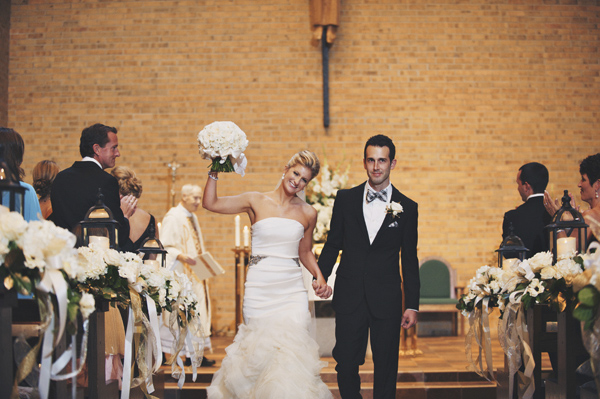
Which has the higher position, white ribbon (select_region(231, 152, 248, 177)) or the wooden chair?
white ribbon (select_region(231, 152, 248, 177))

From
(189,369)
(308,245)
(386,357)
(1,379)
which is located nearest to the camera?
(1,379)

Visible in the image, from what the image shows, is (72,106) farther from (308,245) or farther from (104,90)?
(308,245)

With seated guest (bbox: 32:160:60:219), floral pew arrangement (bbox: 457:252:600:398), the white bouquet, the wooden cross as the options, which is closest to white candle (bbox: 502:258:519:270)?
floral pew arrangement (bbox: 457:252:600:398)

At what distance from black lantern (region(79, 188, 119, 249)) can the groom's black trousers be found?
4.97 feet

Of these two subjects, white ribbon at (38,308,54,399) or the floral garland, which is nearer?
white ribbon at (38,308,54,399)

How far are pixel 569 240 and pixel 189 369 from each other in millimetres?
3870

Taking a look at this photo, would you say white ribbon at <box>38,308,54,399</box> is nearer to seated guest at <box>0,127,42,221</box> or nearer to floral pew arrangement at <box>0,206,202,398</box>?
floral pew arrangement at <box>0,206,202,398</box>

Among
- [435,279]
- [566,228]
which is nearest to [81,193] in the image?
[566,228]

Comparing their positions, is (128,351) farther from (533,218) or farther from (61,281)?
(533,218)

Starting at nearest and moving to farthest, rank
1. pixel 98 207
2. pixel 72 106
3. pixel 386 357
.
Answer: pixel 98 207, pixel 386 357, pixel 72 106

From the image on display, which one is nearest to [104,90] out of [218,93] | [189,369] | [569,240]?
[218,93]

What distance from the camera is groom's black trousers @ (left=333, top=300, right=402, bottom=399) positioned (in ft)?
13.1

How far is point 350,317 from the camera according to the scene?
4.07 m

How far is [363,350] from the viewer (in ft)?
13.4
